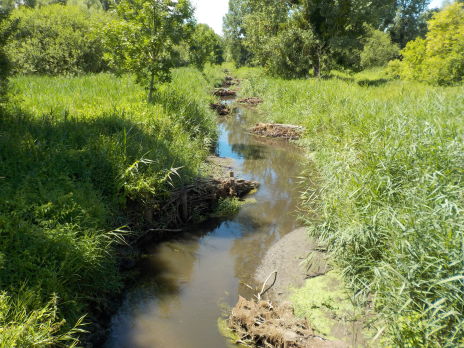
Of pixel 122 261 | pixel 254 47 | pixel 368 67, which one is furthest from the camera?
pixel 368 67

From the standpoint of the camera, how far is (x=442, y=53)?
17.5 metres

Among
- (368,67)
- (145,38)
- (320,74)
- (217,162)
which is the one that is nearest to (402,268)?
(217,162)

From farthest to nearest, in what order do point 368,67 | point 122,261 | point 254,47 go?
point 368,67 < point 254,47 < point 122,261

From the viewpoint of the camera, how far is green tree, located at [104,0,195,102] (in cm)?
865

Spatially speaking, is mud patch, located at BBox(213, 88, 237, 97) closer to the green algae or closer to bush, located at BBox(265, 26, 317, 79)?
bush, located at BBox(265, 26, 317, 79)

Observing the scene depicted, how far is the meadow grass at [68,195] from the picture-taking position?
305cm

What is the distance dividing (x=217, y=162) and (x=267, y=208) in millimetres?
2471

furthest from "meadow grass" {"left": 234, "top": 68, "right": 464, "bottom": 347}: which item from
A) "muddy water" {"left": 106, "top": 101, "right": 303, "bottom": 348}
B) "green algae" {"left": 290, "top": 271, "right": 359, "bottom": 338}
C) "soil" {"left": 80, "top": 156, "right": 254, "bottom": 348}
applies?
"soil" {"left": 80, "top": 156, "right": 254, "bottom": 348}

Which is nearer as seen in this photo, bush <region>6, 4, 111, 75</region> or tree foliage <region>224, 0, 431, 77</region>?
bush <region>6, 4, 111, 75</region>

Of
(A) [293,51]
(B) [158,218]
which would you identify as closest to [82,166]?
(B) [158,218]

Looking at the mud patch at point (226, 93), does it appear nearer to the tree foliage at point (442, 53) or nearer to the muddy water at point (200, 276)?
the tree foliage at point (442, 53)

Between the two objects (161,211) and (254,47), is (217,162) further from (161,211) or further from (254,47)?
(254,47)

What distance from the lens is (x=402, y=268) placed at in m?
3.13

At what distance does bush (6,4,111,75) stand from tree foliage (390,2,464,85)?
15.1 metres
